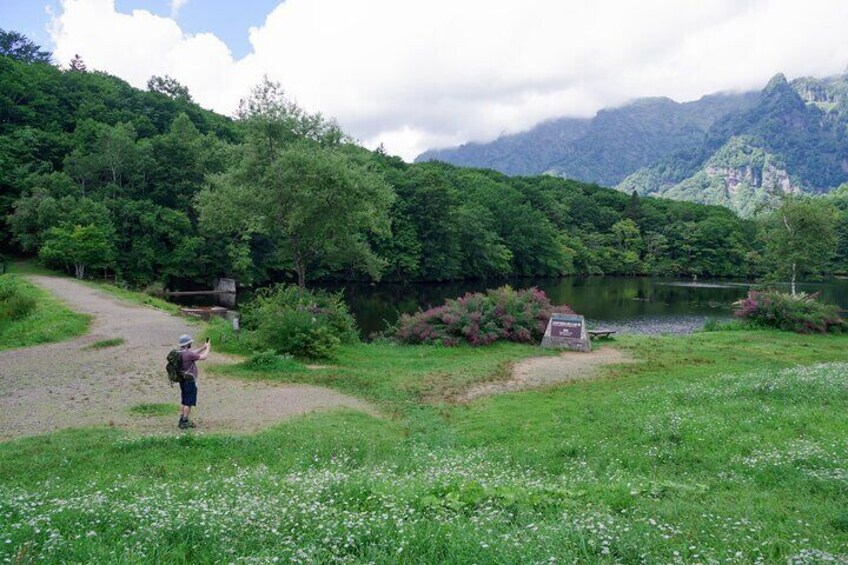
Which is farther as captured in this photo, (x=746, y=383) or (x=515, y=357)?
Answer: (x=515, y=357)

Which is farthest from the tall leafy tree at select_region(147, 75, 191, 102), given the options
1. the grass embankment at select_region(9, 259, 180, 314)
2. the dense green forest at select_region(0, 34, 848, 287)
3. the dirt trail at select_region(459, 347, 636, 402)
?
the dirt trail at select_region(459, 347, 636, 402)

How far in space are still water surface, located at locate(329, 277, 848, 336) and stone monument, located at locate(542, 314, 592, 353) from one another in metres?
11.9

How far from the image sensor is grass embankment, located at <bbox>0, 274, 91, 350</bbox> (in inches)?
786

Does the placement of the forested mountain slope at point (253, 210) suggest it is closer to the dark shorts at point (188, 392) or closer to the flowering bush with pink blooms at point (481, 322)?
the flowering bush with pink blooms at point (481, 322)

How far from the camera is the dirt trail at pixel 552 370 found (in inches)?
684

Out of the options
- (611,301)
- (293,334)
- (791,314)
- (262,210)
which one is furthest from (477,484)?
(611,301)

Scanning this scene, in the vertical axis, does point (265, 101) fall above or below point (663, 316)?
above

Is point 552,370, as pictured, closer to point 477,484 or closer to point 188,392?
point 188,392

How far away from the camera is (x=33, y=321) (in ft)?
74.4

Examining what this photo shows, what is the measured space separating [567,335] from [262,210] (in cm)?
1648

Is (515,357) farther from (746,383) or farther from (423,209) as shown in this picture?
(423,209)

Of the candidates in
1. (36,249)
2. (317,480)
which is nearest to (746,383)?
(317,480)

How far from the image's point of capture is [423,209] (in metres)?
81.9

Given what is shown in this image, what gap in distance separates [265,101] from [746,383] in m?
24.7
